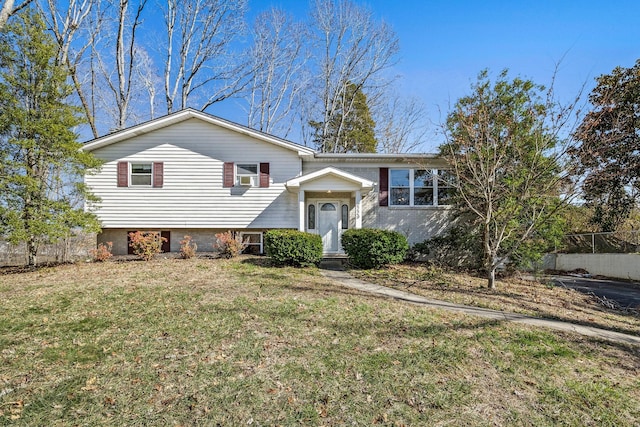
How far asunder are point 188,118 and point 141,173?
2866 millimetres

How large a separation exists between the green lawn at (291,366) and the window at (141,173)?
7428 millimetres

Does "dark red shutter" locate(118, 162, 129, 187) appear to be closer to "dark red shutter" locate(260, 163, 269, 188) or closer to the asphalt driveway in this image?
"dark red shutter" locate(260, 163, 269, 188)

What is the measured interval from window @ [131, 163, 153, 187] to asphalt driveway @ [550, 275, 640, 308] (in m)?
14.9

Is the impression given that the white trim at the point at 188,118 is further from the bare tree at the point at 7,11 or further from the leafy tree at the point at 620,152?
the leafy tree at the point at 620,152

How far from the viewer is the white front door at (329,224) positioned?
44.3 feet

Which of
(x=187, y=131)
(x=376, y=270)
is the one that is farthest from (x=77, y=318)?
(x=187, y=131)

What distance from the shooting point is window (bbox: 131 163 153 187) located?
518 inches

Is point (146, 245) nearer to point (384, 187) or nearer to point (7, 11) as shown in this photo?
point (7, 11)

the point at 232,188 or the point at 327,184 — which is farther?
the point at 232,188

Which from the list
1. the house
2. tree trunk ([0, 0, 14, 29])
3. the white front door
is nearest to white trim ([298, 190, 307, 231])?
the house

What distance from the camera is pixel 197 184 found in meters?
13.2

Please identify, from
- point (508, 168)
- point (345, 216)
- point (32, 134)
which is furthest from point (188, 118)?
point (508, 168)

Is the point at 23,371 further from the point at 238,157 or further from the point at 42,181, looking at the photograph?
the point at 238,157

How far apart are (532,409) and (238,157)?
476 inches
